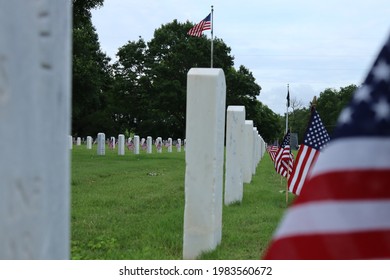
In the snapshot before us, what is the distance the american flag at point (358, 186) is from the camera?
52.9 inches

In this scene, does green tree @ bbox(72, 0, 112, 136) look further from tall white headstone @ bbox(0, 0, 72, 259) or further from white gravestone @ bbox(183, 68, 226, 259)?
tall white headstone @ bbox(0, 0, 72, 259)

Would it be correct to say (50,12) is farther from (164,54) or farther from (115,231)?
(164,54)

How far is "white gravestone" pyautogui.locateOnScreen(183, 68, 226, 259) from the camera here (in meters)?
5.74

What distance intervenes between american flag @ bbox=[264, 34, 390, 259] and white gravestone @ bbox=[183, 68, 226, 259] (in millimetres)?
4339

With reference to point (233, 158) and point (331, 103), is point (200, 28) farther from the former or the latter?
point (331, 103)

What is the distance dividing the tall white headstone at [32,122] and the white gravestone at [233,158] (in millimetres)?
Result: 7537

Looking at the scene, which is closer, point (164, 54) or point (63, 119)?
point (63, 119)

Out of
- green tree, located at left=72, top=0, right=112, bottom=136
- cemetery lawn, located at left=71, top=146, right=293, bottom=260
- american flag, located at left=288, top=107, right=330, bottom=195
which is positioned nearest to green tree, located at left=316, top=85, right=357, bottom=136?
green tree, located at left=72, top=0, right=112, bottom=136

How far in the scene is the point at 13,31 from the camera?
1.82 metres

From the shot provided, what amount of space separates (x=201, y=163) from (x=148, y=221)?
248 centimetres

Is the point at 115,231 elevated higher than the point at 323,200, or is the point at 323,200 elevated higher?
the point at 323,200
